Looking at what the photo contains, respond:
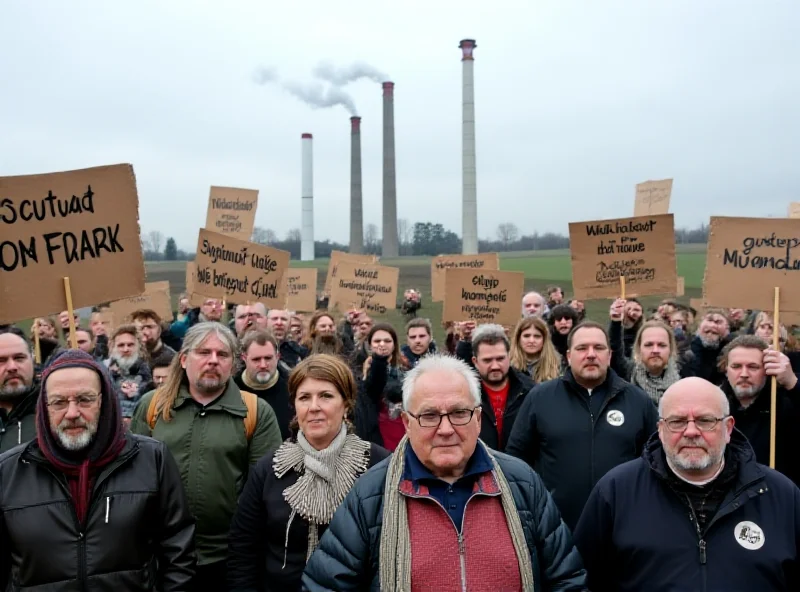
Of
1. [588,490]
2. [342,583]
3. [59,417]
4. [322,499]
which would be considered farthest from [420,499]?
[588,490]

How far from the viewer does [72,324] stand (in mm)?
3623

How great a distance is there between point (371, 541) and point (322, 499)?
0.70 m

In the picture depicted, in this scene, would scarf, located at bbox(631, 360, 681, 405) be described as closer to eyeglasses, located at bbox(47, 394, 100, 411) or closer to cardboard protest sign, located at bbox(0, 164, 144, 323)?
cardboard protest sign, located at bbox(0, 164, 144, 323)

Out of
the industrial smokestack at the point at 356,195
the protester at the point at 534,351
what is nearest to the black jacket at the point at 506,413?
the protester at the point at 534,351

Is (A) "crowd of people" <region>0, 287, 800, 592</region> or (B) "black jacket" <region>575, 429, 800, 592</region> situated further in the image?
(B) "black jacket" <region>575, 429, 800, 592</region>

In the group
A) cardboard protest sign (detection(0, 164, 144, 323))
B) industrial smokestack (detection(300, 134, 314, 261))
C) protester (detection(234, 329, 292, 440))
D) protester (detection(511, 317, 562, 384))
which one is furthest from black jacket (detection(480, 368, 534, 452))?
industrial smokestack (detection(300, 134, 314, 261))

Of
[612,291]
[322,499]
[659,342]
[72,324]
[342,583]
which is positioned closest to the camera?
[342,583]

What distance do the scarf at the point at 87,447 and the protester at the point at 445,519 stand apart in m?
1.00

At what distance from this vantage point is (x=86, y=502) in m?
2.79

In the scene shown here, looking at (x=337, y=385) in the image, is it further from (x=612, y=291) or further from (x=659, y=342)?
(x=612, y=291)

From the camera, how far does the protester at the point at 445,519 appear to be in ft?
7.50

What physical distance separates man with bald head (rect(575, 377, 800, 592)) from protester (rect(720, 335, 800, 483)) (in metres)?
1.54

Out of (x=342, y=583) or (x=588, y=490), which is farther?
(x=588, y=490)

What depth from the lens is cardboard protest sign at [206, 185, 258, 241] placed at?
10.6 m
